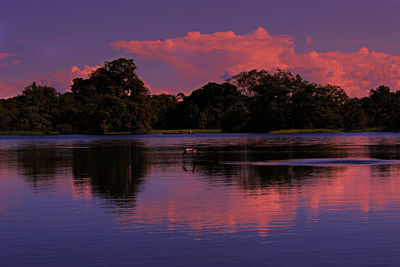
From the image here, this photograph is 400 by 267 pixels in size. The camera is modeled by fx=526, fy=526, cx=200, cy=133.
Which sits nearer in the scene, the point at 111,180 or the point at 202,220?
the point at 202,220

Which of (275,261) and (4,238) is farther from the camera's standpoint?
(4,238)

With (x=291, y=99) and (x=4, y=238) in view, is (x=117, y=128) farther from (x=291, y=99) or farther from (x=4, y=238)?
(x=4, y=238)

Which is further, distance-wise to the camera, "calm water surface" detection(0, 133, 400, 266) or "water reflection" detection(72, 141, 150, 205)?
"water reflection" detection(72, 141, 150, 205)

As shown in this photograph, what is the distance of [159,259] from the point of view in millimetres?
13828

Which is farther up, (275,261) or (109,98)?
(109,98)

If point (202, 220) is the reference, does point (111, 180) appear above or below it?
above

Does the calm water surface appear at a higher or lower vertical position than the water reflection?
lower

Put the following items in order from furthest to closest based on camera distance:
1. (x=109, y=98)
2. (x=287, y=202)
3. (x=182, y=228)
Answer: (x=109, y=98), (x=287, y=202), (x=182, y=228)

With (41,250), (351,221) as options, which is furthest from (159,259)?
(351,221)

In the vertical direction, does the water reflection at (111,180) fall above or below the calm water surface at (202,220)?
above

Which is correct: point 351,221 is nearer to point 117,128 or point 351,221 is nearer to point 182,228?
point 182,228

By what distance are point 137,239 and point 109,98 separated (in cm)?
17172

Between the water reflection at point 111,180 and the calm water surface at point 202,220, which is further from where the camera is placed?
the water reflection at point 111,180

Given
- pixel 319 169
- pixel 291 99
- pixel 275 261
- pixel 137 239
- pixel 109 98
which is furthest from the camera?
pixel 291 99
